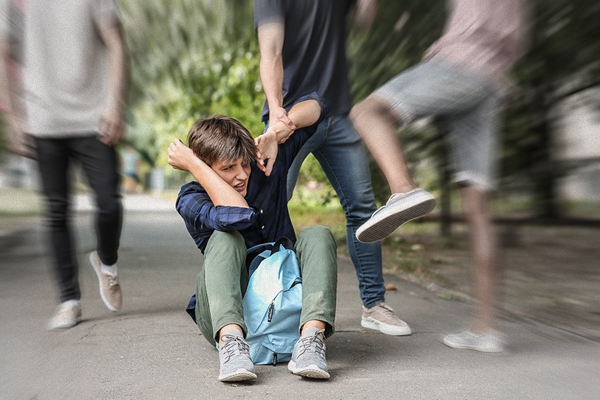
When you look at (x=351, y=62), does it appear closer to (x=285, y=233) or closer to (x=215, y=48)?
(x=215, y=48)

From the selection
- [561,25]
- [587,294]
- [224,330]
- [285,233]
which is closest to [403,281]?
[587,294]

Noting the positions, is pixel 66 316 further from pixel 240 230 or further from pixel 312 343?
pixel 312 343

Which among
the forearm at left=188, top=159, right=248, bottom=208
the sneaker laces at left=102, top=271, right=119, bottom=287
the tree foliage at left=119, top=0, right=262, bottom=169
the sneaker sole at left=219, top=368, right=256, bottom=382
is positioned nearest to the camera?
the sneaker sole at left=219, top=368, right=256, bottom=382

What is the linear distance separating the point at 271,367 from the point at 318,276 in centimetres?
46

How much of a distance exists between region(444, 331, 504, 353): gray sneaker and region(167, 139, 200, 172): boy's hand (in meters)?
1.47

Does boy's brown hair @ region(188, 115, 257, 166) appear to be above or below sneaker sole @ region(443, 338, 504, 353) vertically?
above

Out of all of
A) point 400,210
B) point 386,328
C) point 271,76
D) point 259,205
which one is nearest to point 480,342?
point 386,328

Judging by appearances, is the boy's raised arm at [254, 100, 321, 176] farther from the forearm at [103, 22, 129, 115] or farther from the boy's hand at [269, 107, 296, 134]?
the forearm at [103, 22, 129, 115]

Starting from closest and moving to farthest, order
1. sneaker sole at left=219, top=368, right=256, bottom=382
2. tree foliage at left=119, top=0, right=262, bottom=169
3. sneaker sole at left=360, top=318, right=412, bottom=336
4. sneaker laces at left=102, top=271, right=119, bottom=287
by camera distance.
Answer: sneaker sole at left=219, top=368, right=256, bottom=382 < sneaker sole at left=360, top=318, right=412, bottom=336 < sneaker laces at left=102, top=271, right=119, bottom=287 < tree foliage at left=119, top=0, right=262, bottom=169

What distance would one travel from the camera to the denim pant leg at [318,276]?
3059 millimetres

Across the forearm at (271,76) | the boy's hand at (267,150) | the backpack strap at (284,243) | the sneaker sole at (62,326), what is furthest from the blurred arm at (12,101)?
the backpack strap at (284,243)

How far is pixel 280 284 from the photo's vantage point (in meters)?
3.15

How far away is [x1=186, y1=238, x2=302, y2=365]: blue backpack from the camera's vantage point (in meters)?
3.16

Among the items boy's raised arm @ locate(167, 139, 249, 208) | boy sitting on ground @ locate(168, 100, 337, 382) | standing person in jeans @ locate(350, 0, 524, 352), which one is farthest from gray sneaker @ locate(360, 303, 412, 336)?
boy's raised arm @ locate(167, 139, 249, 208)
